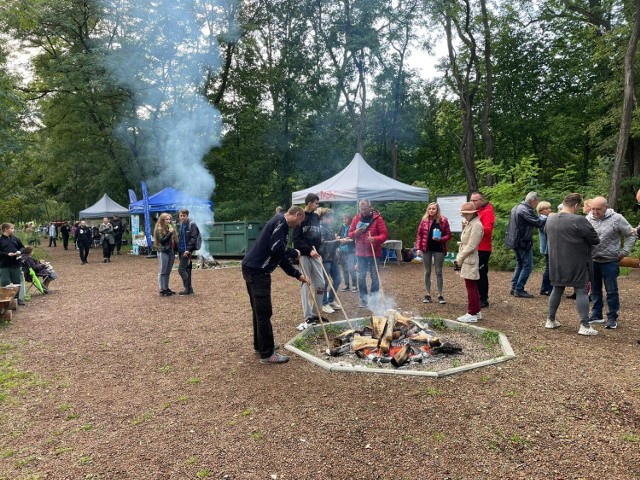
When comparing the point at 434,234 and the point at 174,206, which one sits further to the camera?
the point at 174,206

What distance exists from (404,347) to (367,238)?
3.01 metres

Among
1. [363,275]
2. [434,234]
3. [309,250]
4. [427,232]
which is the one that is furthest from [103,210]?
[434,234]

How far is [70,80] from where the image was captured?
20.2m

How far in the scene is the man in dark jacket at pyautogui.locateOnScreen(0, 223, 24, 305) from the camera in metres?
8.03

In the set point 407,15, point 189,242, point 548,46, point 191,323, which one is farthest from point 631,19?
point 191,323

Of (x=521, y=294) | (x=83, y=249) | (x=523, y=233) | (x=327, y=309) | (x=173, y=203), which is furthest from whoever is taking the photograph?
(x=173, y=203)

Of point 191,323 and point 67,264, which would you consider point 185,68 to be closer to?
point 67,264

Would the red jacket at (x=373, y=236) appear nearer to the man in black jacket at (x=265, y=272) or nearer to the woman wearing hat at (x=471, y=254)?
the woman wearing hat at (x=471, y=254)

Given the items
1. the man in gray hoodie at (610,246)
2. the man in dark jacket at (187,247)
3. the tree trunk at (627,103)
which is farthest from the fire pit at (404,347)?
the tree trunk at (627,103)

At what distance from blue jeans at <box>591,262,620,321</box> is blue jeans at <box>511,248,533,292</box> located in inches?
71.0

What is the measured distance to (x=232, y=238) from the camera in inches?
650

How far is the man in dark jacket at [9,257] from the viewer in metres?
8.03

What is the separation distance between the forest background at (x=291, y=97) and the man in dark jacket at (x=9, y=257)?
1195cm

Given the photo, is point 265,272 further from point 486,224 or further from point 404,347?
point 486,224
